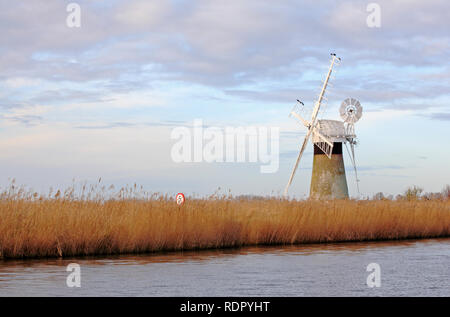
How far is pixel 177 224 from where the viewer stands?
50.0 feet

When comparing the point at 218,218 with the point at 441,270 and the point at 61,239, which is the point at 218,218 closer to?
the point at 61,239

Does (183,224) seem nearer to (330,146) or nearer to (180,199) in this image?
(180,199)

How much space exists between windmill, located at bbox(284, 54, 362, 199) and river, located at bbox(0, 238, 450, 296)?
2083cm

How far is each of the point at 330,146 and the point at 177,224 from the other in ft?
74.6

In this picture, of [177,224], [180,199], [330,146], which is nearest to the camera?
[177,224]

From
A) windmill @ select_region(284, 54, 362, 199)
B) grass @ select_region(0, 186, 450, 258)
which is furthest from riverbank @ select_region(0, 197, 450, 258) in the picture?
windmill @ select_region(284, 54, 362, 199)

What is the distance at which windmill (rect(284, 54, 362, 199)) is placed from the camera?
3631cm

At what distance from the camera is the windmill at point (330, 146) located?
119 ft

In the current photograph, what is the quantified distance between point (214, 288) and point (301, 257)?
4754 mm

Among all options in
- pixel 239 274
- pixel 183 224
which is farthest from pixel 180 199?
pixel 239 274

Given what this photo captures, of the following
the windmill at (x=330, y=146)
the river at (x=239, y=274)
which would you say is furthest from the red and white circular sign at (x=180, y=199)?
the windmill at (x=330, y=146)
